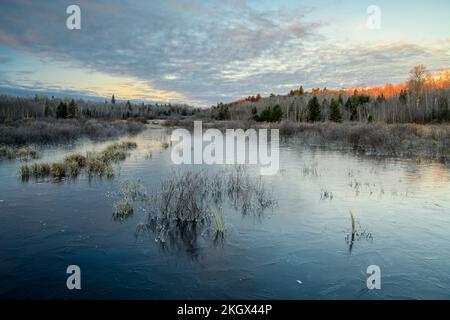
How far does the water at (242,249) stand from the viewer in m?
7.07

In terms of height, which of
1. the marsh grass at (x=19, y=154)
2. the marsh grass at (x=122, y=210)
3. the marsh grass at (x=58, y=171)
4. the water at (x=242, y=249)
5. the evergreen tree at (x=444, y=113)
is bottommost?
the water at (x=242, y=249)

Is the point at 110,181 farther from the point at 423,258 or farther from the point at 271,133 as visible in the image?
the point at 271,133

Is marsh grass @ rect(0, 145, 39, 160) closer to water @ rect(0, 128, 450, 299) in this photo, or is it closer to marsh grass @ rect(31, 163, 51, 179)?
marsh grass @ rect(31, 163, 51, 179)

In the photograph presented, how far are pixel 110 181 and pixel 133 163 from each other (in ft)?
19.0

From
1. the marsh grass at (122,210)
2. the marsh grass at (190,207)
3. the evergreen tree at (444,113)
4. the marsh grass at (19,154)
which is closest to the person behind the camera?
the marsh grass at (190,207)

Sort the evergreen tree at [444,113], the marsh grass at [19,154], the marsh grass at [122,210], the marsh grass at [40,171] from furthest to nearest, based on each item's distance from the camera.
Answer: the evergreen tree at [444,113] → the marsh grass at [19,154] → the marsh grass at [40,171] → the marsh grass at [122,210]

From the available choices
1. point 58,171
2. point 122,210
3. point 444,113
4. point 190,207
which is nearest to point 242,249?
point 190,207

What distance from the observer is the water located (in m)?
7.07

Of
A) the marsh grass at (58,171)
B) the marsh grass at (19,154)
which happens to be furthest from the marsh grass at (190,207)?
the marsh grass at (19,154)

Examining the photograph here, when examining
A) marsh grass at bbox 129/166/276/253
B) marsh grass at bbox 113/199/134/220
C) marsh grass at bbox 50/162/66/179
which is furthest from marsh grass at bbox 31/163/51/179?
marsh grass at bbox 113/199/134/220

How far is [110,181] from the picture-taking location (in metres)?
16.5

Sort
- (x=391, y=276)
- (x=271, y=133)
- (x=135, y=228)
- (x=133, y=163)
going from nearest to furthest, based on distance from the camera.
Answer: (x=391, y=276), (x=135, y=228), (x=133, y=163), (x=271, y=133)

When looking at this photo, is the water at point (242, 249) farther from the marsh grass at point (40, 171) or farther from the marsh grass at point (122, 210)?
the marsh grass at point (40, 171)

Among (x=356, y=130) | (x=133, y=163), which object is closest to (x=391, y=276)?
(x=133, y=163)
